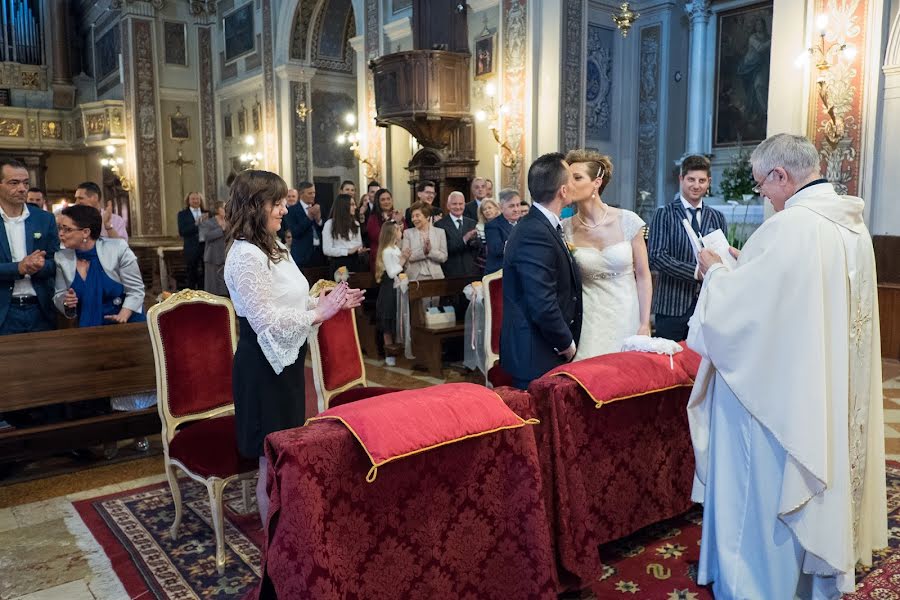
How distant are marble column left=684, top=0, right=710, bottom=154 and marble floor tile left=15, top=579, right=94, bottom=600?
368 inches

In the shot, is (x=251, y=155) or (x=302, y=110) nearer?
(x=302, y=110)

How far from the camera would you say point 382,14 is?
1070 cm

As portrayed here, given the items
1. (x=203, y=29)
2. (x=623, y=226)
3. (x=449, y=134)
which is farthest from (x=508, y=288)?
(x=203, y=29)

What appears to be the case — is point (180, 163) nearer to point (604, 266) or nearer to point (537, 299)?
point (604, 266)

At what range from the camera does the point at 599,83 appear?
9.78m

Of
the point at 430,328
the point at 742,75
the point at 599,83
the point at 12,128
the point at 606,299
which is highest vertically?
the point at 12,128

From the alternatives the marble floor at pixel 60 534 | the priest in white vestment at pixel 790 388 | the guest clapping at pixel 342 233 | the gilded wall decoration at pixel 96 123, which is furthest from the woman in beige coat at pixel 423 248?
the gilded wall decoration at pixel 96 123

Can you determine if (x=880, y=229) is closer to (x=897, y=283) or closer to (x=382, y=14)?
(x=897, y=283)

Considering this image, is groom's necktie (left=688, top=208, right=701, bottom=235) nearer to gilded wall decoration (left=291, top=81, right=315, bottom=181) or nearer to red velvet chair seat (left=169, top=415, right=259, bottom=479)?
red velvet chair seat (left=169, top=415, right=259, bottom=479)

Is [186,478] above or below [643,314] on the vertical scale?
below

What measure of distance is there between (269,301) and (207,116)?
50.9 ft

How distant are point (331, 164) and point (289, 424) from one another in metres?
12.0

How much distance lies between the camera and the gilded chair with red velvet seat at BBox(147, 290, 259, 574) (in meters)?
2.79

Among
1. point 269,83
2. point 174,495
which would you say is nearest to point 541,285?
point 174,495
